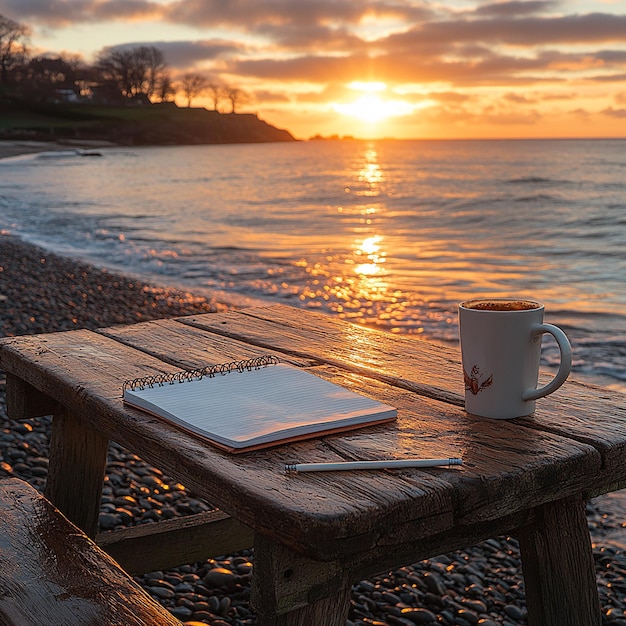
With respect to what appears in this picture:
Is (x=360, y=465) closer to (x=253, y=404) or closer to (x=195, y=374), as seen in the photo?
(x=253, y=404)

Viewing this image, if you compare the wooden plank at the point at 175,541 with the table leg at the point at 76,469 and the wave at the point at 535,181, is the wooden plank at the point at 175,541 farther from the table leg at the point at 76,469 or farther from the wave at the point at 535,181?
the wave at the point at 535,181

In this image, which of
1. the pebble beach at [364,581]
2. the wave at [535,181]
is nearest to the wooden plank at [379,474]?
the pebble beach at [364,581]

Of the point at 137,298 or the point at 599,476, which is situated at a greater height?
the point at 599,476

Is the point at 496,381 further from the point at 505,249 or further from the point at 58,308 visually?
the point at 505,249

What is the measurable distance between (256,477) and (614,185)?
1411 inches

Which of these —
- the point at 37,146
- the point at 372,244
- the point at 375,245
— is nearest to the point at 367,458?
the point at 375,245

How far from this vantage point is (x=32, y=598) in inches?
59.9

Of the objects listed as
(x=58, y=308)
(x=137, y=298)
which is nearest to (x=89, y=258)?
(x=137, y=298)

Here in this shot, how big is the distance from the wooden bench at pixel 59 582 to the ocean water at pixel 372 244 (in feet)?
15.6

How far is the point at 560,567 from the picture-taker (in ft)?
5.37

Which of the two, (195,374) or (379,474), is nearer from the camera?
(379,474)

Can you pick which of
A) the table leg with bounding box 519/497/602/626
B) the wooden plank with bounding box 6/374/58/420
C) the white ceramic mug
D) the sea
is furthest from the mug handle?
the sea

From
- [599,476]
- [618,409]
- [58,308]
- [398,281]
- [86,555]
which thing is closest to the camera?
[599,476]

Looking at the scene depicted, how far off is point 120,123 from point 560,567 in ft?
292
